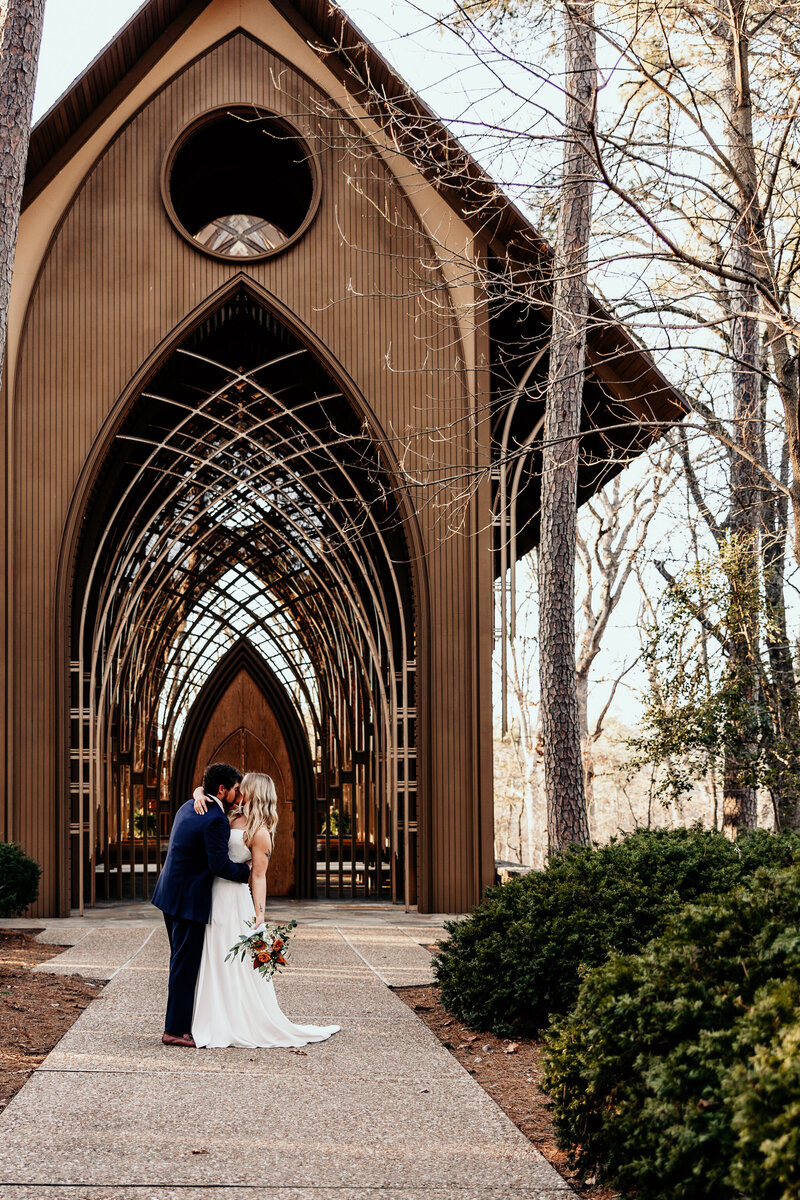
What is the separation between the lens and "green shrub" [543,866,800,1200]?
3500mm

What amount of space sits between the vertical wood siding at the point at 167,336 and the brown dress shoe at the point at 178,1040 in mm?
5896

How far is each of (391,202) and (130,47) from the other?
10.7ft

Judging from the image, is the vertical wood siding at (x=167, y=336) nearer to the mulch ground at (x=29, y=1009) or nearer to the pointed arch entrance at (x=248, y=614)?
the pointed arch entrance at (x=248, y=614)

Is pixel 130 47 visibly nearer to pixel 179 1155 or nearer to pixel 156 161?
pixel 156 161

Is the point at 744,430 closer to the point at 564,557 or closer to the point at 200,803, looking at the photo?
the point at 564,557

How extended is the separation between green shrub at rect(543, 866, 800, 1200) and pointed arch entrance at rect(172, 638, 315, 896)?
10521 mm

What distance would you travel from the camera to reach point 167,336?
12531mm

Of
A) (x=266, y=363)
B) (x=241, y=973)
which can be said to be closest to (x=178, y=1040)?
(x=241, y=973)

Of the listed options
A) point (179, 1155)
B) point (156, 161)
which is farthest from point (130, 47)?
point (179, 1155)

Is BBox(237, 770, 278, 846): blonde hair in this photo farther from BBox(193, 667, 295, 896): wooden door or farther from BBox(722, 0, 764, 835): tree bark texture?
BBox(193, 667, 295, 896): wooden door

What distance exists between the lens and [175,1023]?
6.55 meters

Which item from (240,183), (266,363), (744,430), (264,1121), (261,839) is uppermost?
(240,183)

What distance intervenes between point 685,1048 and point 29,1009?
15.9 feet

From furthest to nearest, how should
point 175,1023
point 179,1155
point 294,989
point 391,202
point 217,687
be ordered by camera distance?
point 217,687
point 391,202
point 294,989
point 175,1023
point 179,1155
